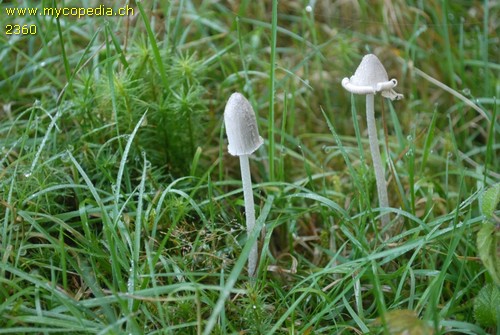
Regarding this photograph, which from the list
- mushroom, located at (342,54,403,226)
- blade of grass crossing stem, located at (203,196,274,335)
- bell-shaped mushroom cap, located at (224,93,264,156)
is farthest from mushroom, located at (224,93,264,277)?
mushroom, located at (342,54,403,226)

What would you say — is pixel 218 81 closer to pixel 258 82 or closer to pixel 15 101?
pixel 258 82

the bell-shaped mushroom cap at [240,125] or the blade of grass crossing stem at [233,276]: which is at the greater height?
the bell-shaped mushroom cap at [240,125]

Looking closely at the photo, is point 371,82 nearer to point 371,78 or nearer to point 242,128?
point 371,78

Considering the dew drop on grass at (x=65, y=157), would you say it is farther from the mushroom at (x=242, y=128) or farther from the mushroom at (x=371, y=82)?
the mushroom at (x=371, y=82)

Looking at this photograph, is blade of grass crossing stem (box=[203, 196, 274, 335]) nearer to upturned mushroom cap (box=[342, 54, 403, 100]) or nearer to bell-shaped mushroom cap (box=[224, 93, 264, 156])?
bell-shaped mushroom cap (box=[224, 93, 264, 156])

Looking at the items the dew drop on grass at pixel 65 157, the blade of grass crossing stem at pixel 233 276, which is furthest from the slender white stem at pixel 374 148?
the dew drop on grass at pixel 65 157

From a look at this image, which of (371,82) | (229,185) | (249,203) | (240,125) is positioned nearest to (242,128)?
(240,125)
